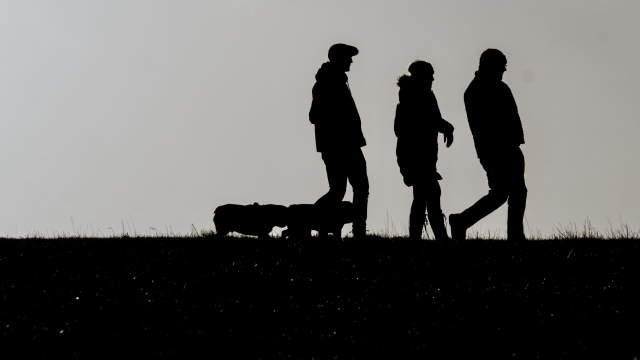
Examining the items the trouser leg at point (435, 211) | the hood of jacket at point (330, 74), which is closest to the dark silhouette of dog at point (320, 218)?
the trouser leg at point (435, 211)

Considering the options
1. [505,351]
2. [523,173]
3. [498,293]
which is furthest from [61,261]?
[523,173]

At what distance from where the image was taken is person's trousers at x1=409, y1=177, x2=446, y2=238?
346 inches

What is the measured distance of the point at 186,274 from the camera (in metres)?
6.16

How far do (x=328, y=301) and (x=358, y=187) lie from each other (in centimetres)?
403

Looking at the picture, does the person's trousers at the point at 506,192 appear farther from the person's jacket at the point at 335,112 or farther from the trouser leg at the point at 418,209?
the person's jacket at the point at 335,112

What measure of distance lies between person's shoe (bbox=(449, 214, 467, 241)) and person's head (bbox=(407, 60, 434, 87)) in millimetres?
1798

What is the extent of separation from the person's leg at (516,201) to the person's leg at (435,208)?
843 mm

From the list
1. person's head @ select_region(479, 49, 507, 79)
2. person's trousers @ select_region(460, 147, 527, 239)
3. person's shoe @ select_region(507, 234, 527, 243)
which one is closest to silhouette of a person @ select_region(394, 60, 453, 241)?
person's trousers @ select_region(460, 147, 527, 239)

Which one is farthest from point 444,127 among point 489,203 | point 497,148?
point 489,203

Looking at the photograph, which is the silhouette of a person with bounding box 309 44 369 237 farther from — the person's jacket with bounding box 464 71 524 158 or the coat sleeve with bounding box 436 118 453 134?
the person's jacket with bounding box 464 71 524 158

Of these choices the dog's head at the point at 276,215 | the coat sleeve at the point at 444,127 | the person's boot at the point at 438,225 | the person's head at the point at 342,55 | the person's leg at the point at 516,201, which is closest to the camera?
the person's leg at the point at 516,201

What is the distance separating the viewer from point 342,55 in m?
9.04

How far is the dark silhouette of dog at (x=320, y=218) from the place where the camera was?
354 inches

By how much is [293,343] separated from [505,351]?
4.09 feet
